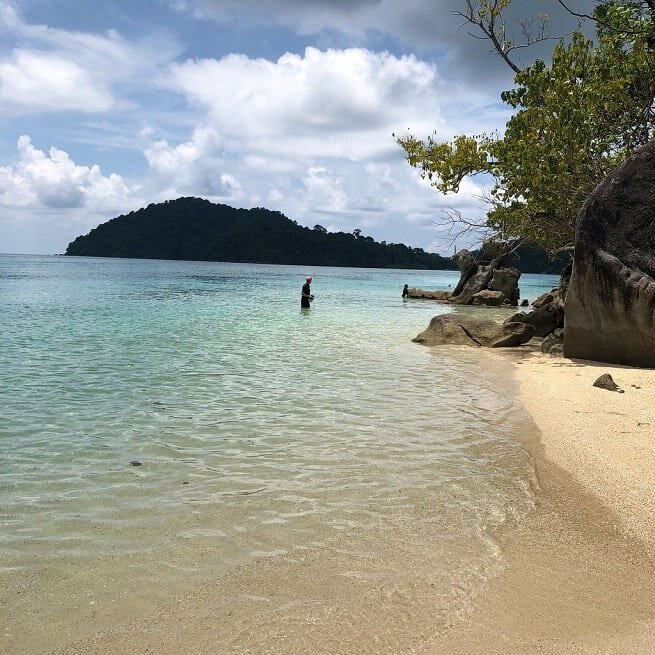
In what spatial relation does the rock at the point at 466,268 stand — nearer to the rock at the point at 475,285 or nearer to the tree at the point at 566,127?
the rock at the point at 475,285

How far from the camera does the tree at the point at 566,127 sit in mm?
14859

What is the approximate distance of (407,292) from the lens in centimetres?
5256

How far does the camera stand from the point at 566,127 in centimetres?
1512

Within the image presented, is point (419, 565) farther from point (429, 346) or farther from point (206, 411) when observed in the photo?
point (429, 346)

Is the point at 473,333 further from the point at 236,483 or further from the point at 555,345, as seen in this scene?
the point at 236,483

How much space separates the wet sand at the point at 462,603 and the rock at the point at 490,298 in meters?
41.3

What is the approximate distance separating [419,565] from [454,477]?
2123 mm

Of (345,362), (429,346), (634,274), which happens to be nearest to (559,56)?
(634,274)

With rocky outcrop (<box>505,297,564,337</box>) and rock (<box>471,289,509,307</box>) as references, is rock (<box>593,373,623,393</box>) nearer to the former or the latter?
rocky outcrop (<box>505,297,564,337</box>)

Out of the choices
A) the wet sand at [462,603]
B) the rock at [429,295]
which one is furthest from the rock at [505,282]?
the wet sand at [462,603]

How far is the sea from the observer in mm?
3992

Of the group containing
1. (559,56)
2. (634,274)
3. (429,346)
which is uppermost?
(559,56)

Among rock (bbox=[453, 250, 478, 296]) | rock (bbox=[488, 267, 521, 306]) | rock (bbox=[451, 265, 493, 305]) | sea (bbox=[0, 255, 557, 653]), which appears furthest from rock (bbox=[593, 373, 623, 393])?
rock (bbox=[453, 250, 478, 296])

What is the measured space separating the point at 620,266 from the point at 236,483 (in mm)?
10852
